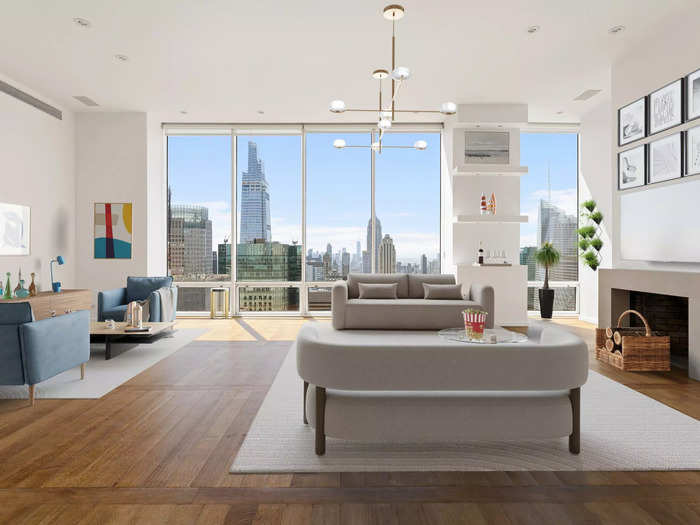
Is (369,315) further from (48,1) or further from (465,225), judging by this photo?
(48,1)

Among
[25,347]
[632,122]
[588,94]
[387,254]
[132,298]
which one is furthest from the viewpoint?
[387,254]

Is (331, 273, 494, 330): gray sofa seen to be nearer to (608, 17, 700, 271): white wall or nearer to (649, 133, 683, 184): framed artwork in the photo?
(608, 17, 700, 271): white wall

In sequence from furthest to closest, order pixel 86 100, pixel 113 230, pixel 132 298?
pixel 113 230
pixel 86 100
pixel 132 298

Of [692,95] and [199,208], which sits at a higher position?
[692,95]

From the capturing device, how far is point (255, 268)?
7957 millimetres

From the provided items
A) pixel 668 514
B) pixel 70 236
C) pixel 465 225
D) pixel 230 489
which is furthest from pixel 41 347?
pixel 465 225

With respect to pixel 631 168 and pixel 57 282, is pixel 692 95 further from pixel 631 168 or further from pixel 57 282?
pixel 57 282

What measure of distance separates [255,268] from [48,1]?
4765 millimetres

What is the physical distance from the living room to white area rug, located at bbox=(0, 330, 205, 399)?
44mm

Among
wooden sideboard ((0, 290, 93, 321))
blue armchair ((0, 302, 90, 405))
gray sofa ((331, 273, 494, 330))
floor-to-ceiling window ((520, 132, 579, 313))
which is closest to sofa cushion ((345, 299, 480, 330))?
gray sofa ((331, 273, 494, 330))

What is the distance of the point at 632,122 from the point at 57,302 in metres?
7.23

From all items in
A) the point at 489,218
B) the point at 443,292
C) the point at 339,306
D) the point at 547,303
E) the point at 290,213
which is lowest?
the point at 547,303

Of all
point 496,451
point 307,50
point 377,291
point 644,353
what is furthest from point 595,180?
point 496,451

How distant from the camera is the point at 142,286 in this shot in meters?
6.31
